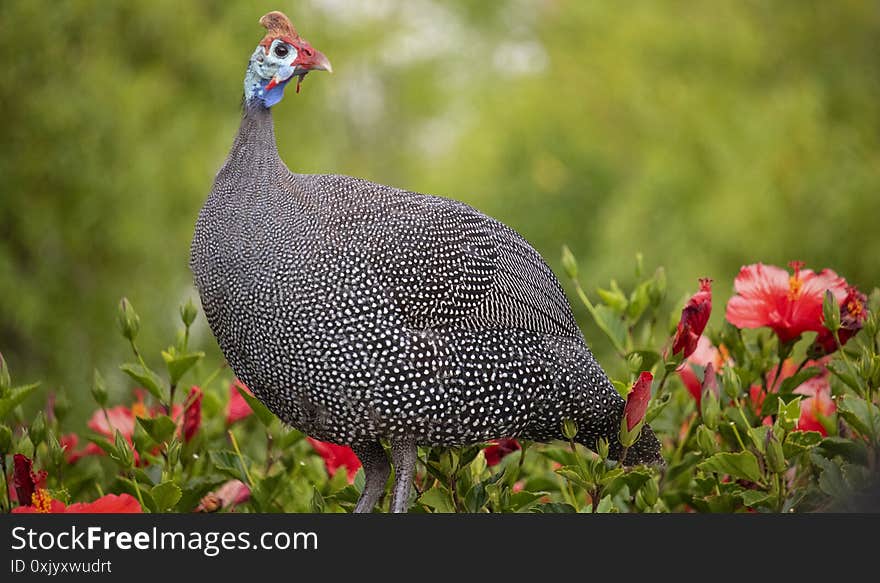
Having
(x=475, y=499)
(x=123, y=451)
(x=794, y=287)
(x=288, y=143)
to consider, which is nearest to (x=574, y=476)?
(x=475, y=499)

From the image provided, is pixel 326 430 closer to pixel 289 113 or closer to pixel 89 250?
pixel 89 250

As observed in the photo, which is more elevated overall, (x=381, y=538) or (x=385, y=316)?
(x=385, y=316)

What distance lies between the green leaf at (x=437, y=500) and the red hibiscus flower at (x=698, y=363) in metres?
0.61

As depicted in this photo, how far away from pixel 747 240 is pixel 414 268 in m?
5.77

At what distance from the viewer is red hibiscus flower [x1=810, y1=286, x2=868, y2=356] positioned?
2.36m

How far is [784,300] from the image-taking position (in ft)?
7.91

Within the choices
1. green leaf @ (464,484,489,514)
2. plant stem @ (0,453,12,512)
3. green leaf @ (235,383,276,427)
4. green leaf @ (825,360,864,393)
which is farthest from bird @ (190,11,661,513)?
plant stem @ (0,453,12,512)

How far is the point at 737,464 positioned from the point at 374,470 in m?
0.78

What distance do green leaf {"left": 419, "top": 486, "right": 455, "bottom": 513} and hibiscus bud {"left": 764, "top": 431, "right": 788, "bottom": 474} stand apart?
0.66 meters

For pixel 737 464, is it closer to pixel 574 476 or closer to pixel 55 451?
pixel 574 476

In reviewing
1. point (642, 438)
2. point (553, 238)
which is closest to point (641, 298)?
point (642, 438)

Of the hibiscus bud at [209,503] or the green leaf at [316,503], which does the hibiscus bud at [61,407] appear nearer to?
the hibiscus bud at [209,503]

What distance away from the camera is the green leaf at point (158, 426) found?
237 centimetres

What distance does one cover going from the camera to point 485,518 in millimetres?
1838
